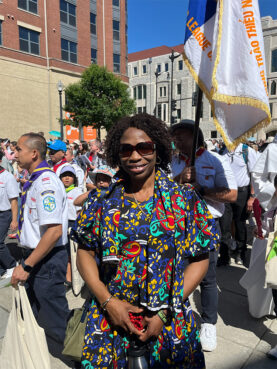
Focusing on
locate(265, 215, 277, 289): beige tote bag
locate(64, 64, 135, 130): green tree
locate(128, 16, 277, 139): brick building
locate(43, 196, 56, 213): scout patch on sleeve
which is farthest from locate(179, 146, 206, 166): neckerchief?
locate(128, 16, 277, 139): brick building

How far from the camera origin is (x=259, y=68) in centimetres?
212

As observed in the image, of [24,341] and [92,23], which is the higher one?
[92,23]

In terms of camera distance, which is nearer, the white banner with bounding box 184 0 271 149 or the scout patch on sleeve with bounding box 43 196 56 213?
the white banner with bounding box 184 0 271 149

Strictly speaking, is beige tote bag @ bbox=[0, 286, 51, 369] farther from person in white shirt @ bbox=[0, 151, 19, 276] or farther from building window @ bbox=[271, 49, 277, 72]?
building window @ bbox=[271, 49, 277, 72]

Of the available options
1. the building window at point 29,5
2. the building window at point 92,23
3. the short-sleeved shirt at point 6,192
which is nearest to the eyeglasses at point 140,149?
the short-sleeved shirt at point 6,192

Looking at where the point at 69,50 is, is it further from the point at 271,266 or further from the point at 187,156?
the point at 271,266

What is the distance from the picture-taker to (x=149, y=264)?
1.58 metres

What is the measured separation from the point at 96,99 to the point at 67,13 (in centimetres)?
1117

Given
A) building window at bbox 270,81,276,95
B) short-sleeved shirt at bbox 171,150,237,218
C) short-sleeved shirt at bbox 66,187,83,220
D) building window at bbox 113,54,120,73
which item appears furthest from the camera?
building window at bbox 270,81,276,95

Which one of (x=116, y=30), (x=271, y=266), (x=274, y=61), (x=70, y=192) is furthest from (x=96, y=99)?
(x=271, y=266)

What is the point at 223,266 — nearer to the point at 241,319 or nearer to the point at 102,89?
the point at 241,319

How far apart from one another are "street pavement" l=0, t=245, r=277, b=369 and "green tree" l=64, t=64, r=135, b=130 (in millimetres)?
22174

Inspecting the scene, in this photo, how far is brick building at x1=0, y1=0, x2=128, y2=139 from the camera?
82.8 feet

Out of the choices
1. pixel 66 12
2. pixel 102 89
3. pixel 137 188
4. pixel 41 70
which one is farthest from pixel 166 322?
pixel 66 12
